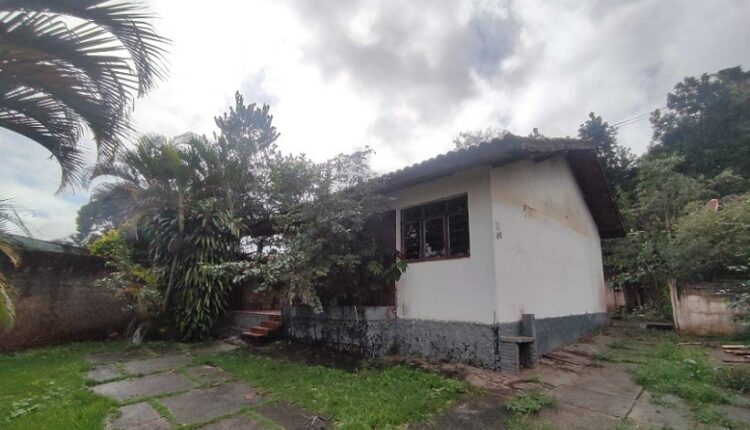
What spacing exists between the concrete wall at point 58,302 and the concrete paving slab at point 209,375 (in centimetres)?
429

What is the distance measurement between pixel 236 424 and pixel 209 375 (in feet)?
7.60

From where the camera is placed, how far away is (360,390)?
4.45 m

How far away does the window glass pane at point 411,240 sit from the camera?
21.9 feet

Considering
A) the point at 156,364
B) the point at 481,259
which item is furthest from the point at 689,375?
the point at 156,364

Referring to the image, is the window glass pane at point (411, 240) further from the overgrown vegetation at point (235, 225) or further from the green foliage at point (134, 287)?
the green foliage at point (134, 287)

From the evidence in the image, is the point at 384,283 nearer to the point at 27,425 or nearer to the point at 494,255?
the point at 494,255

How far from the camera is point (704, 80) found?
19719 mm

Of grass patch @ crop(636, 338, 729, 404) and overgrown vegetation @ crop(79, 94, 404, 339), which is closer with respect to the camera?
grass patch @ crop(636, 338, 729, 404)

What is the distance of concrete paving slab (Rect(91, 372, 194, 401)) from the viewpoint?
180 inches

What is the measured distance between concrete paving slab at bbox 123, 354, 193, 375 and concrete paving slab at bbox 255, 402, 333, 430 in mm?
2959

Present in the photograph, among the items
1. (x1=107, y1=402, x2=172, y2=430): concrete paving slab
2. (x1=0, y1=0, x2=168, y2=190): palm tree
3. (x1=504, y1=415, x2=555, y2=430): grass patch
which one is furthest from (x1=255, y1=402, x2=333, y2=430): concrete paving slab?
(x1=0, y1=0, x2=168, y2=190): palm tree

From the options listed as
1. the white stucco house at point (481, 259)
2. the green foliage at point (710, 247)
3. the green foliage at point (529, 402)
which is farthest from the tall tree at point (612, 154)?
the green foliage at point (529, 402)

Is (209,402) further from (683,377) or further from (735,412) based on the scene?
(683,377)

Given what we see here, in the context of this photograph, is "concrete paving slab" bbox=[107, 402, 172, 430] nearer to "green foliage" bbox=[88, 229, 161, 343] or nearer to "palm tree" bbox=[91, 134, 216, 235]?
"green foliage" bbox=[88, 229, 161, 343]
